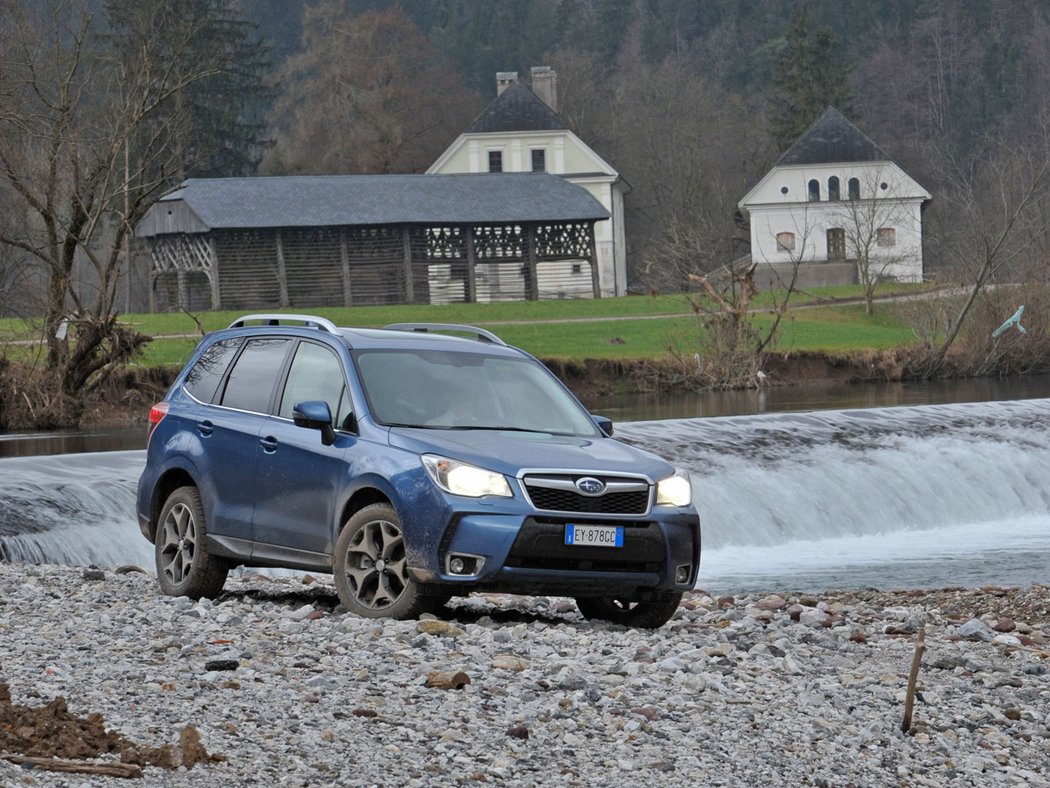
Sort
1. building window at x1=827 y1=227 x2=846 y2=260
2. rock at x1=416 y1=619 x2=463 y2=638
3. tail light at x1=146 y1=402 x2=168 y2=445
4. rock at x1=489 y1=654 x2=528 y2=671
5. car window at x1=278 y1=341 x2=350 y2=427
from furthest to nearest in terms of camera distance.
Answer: building window at x1=827 y1=227 x2=846 y2=260 < tail light at x1=146 y1=402 x2=168 y2=445 < car window at x1=278 y1=341 x2=350 y2=427 < rock at x1=416 y1=619 x2=463 y2=638 < rock at x1=489 y1=654 x2=528 y2=671

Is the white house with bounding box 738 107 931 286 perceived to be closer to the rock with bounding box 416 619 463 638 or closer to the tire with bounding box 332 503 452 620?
the tire with bounding box 332 503 452 620

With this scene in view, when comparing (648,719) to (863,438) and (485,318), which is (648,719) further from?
(485,318)

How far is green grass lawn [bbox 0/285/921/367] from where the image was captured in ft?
151

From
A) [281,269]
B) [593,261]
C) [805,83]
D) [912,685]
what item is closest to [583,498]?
[912,685]

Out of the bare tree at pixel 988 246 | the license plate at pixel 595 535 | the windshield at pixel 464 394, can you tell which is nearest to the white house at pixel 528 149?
the bare tree at pixel 988 246

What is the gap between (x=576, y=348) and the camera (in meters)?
47.2

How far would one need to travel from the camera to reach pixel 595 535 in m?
9.92

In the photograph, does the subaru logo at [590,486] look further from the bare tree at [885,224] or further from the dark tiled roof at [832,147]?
the dark tiled roof at [832,147]

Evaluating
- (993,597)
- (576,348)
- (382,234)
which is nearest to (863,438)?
(993,597)

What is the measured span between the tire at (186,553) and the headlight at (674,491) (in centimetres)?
302

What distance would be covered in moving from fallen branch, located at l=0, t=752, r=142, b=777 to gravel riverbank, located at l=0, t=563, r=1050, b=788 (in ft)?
0.12

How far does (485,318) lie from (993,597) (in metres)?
43.5

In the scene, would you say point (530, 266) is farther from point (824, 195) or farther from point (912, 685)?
point (912, 685)

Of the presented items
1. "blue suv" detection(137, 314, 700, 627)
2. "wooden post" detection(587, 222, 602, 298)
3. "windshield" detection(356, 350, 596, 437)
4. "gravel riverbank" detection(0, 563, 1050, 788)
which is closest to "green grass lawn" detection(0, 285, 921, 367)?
"wooden post" detection(587, 222, 602, 298)
